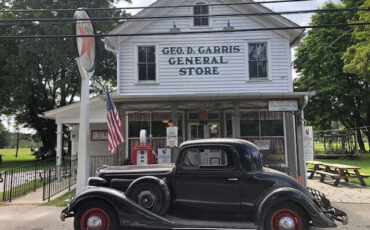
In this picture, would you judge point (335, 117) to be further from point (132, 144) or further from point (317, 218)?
point (317, 218)

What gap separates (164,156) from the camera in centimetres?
1045

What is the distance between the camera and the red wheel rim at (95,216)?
4.73 metres

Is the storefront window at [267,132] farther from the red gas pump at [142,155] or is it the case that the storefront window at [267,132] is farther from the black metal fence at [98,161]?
the black metal fence at [98,161]

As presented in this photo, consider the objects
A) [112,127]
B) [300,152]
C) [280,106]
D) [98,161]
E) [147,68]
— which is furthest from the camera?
[98,161]

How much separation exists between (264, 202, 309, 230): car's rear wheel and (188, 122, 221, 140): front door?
7.35m

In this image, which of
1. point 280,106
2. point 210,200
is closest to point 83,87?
point 210,200

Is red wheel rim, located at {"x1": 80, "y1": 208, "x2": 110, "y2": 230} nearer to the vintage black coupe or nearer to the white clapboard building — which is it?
the vintage black coupe

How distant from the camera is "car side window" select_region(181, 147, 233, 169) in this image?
4.87 m

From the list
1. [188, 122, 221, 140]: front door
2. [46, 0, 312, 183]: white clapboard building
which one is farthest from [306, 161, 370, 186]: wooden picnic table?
[188, 122, 221, 140]: front door

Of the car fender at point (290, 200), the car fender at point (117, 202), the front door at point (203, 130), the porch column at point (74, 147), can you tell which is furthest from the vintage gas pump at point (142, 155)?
the porch column at point (74, 147)

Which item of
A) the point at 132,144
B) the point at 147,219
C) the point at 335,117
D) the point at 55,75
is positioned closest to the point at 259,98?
the point at 132,144

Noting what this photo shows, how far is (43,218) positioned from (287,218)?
218 inches

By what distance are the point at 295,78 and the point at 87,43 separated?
25.3m

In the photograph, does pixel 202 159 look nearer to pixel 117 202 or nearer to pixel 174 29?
pixel 117 202
